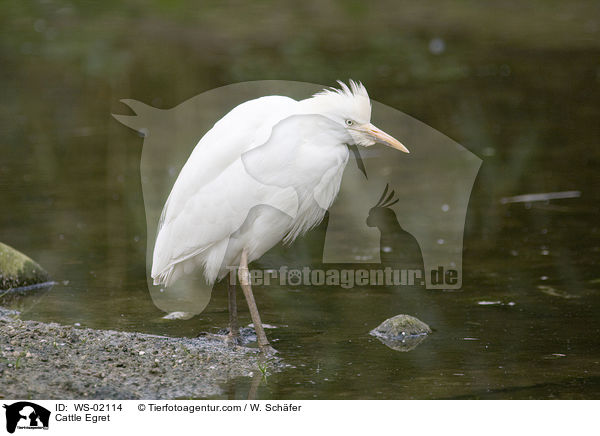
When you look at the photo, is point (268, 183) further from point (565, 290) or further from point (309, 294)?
point (565, 290)

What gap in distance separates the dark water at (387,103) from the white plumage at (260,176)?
77 cm

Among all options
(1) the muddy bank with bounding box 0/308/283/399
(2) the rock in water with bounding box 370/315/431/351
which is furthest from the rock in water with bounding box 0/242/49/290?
(2) the rock in water with bounding box 370/315/431/351

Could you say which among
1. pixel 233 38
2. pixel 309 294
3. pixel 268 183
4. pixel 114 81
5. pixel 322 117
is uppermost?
pixel 233 38

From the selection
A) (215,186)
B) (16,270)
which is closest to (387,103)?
(16,270)

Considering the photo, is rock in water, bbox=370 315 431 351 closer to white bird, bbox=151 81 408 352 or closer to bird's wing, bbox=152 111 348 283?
white bird, bbox=151 81 408 352

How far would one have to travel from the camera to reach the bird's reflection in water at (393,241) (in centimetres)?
909

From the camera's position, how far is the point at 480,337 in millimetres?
7148

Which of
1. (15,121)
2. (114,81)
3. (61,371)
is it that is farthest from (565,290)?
(114,81)

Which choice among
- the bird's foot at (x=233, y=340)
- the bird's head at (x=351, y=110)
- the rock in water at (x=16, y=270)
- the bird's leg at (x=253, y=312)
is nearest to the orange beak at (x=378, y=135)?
the bird's head at (x=351, y=110)

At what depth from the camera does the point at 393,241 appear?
9.78m

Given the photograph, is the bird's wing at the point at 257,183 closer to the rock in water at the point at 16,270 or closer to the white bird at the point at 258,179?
the white bird at the point at 258,179

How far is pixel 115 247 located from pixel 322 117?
389 cm

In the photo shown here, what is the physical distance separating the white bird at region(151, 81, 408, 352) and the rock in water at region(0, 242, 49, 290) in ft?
5.66

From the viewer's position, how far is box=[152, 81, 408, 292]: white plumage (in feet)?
21.8
